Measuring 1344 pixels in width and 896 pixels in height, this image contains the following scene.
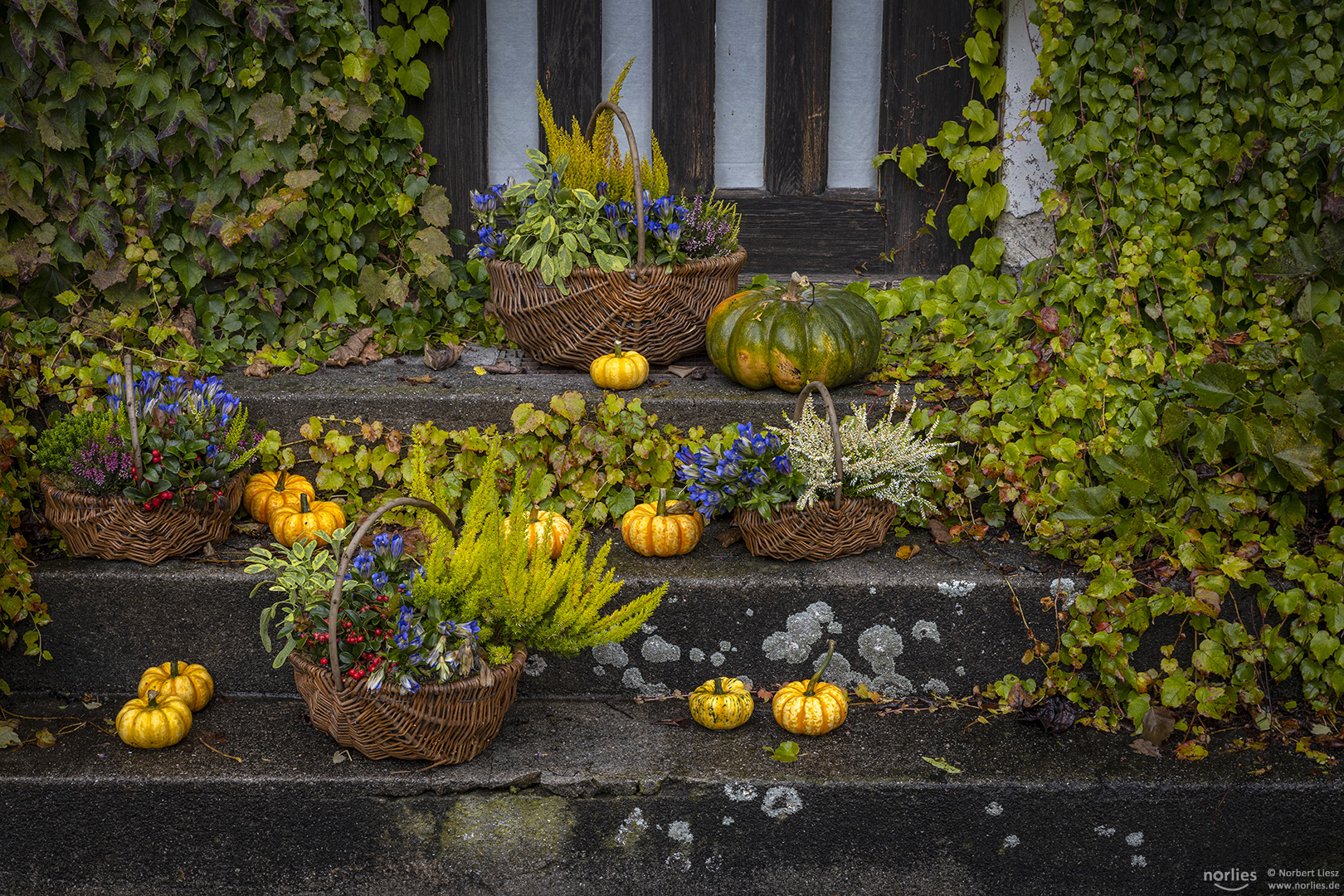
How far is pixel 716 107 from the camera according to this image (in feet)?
13.8

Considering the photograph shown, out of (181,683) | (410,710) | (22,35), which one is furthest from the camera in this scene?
(22,35)

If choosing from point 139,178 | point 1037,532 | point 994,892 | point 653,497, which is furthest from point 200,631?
point 1037,532

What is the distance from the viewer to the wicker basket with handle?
274 cm

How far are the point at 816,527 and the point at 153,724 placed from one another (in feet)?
5.97

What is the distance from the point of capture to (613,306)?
3467 millimetres

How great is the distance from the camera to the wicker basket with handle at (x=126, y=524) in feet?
8.98

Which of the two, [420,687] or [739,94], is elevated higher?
[739,94]

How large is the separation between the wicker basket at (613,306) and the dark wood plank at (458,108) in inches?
33.6

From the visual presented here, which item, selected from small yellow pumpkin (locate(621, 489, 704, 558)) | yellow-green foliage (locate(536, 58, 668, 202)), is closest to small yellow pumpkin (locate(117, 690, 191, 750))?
small yellow pumpkin (locate(621, 489, 704, 558))

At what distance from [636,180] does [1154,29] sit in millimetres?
1789

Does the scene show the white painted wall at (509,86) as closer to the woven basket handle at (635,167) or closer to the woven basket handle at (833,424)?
the woven basket handle at (635,167)

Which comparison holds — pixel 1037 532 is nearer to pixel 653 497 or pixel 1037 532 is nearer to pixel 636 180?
pixel 653 497

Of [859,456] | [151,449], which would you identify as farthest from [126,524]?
[859,456]

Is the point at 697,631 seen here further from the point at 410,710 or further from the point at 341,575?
the point at 341,575
